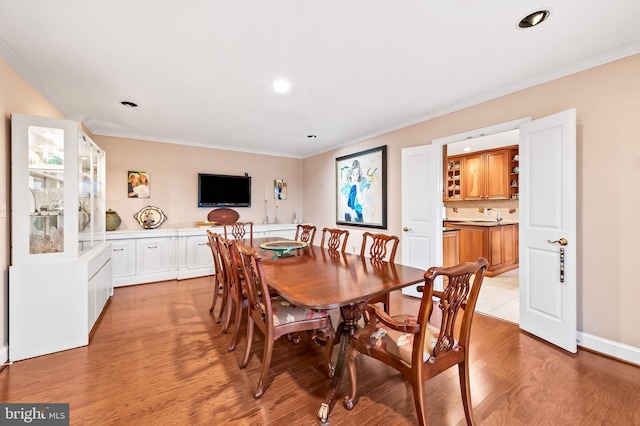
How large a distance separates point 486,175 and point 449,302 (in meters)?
5.45

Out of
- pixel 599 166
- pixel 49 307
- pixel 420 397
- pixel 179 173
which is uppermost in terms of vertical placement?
pixel 179 173

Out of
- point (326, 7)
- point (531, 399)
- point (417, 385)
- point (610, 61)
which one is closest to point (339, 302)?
point (417, 385)

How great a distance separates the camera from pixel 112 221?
4.20m

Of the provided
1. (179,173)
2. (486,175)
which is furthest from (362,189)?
(179,173)

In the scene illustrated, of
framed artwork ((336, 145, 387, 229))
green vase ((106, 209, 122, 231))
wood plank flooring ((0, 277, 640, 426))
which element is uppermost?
framed artwork ((336, 145, 387, 229))

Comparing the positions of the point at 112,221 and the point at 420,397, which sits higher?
the point at 112,221

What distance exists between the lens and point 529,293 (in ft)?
8.70

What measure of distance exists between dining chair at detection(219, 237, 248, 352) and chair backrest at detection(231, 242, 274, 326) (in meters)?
0.07

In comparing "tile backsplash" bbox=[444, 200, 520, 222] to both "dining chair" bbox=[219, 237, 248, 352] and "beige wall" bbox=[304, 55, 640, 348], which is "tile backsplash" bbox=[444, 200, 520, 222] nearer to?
"beige wall" bbox=[304, 55, 640, 348]

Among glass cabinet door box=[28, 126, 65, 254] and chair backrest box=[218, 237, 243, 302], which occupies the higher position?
glass cabinet door box=[28, 126, 65, 254]

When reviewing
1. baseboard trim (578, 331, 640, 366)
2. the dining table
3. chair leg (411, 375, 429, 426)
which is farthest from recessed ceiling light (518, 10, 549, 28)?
baseboard trim (578, 331, 640, 366)

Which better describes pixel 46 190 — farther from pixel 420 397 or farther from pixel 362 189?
pixel 362 189

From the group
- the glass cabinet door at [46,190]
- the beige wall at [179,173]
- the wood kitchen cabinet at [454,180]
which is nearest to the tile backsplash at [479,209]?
the wood kitchen cabinet at [454,180]

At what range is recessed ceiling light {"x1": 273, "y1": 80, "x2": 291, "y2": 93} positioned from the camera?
2.69m
